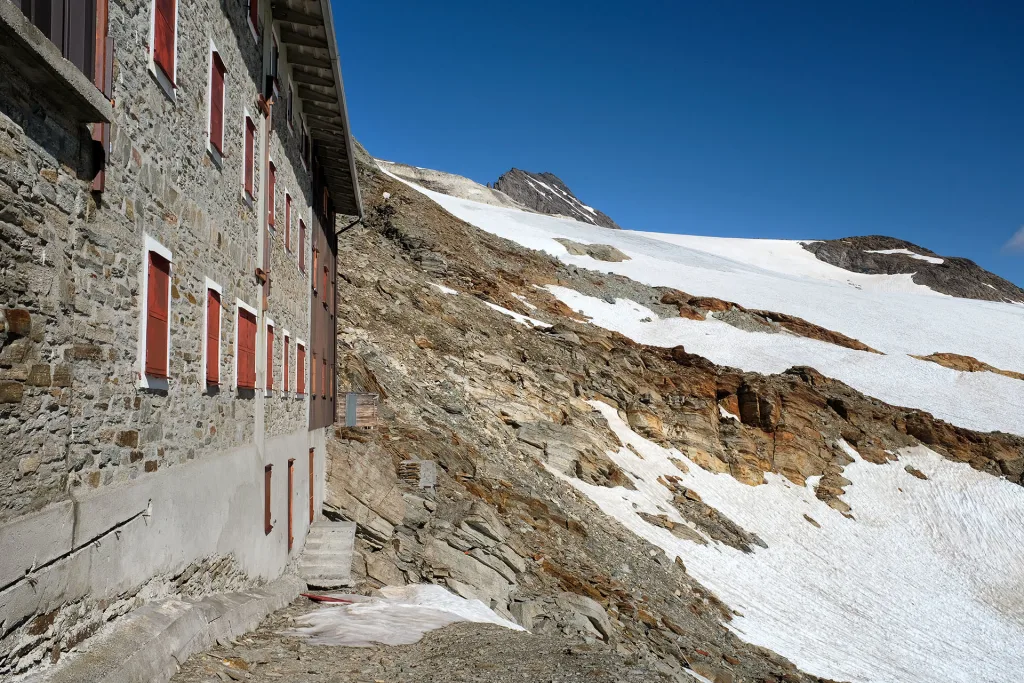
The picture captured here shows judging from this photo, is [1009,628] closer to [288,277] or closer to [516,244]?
[288,277]

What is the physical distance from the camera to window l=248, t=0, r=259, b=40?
1194 cm

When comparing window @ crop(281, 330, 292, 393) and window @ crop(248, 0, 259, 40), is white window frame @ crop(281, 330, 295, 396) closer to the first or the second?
window @ crop(281, 330, 292, 393)

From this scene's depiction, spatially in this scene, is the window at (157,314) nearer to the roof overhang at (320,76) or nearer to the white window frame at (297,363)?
the roof overhang at (320,76)

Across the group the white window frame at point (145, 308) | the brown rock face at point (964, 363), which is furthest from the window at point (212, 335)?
the brown rock face at point (964, 363)

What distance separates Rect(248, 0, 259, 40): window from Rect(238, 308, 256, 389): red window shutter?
15.2 feet

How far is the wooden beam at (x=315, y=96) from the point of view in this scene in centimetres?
1655

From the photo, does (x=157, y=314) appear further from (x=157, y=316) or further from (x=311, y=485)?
(x=311, y=485)

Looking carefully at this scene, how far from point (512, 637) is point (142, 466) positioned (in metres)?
7.07

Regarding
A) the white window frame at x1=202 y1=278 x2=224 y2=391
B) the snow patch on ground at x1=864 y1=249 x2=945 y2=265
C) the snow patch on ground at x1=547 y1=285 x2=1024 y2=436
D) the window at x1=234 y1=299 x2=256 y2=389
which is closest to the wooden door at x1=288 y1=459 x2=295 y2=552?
the window at x1=234 y1=299 x2=256 y2=389

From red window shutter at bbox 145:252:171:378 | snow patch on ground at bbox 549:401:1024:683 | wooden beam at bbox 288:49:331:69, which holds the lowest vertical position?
snow patch on ground at bbox 549:401:1024:683

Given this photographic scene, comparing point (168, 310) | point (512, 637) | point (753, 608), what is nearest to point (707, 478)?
point (753, 608)

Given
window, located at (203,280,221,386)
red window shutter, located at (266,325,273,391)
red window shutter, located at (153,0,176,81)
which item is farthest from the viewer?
red window shutter, located at (266,325,273,391)

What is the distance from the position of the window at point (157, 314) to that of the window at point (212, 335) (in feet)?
4.43

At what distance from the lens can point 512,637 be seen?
478 inches
